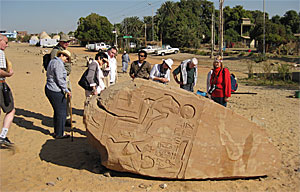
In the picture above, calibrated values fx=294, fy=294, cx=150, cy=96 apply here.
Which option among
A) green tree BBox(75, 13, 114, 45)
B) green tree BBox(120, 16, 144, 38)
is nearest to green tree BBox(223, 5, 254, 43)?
green tree BBox(120, 16, 144, 38)

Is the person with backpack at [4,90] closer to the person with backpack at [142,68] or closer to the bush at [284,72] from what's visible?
the person with backpack at [142,68]

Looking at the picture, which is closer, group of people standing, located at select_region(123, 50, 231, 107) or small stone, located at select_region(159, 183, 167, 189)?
small stone, located at select_region(159, 183, 167, 189)

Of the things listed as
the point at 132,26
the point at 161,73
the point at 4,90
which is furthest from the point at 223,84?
the point at 132,26

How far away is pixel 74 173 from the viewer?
4.30 meters

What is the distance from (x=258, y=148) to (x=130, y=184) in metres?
1.84

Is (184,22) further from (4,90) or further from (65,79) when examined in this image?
(4,90)

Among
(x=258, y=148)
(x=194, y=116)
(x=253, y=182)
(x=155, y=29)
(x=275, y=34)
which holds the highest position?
(x=155, y=29)

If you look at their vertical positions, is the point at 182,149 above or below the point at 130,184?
above

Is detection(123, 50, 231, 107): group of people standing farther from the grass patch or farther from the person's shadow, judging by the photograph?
the grass patch

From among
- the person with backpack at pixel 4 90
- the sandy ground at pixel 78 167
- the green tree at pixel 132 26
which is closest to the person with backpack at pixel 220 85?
the sandy ground at pixel 78 167

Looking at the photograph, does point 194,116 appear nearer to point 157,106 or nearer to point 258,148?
point 157,106

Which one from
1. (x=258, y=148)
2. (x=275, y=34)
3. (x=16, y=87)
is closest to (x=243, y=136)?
(x=258, y=148)

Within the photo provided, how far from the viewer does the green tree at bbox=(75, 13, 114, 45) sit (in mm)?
53250

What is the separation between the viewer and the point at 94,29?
53625 mm
